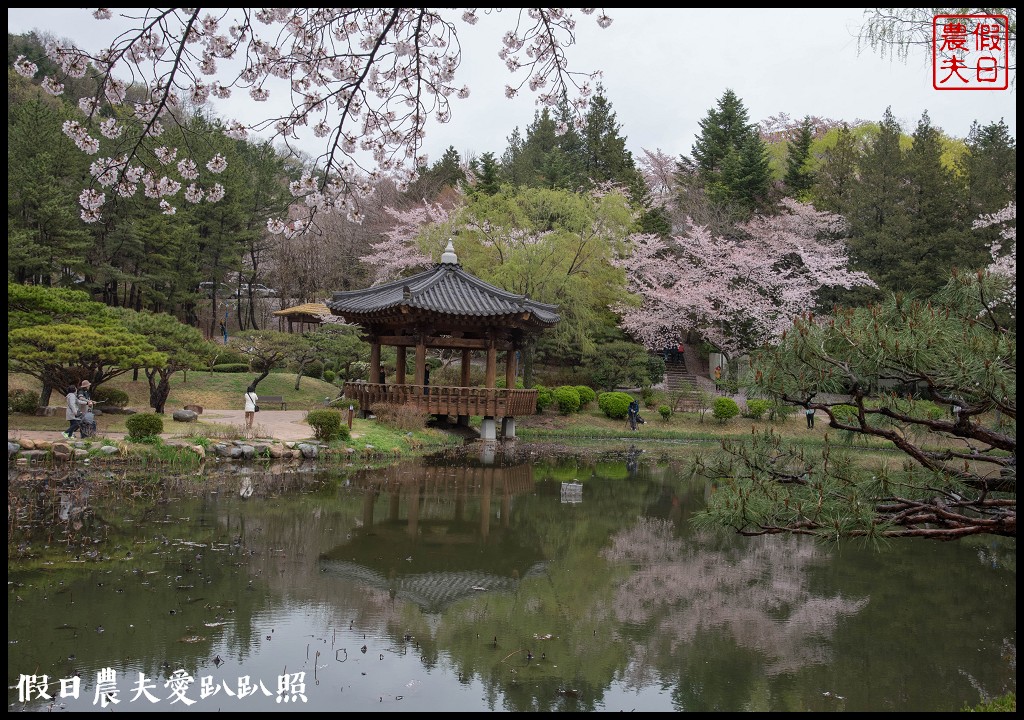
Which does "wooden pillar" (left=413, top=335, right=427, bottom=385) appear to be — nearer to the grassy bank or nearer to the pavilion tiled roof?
the pavilion tiled roof

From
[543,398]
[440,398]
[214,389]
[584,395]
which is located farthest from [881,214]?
[214,389]

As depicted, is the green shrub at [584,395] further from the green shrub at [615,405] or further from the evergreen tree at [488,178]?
the evergreen tree at [488,178]

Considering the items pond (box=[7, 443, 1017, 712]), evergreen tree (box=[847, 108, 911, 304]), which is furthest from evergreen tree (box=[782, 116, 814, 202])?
pond (box=[7, 443, 1017, 712])

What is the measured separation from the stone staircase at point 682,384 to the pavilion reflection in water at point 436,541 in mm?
12116

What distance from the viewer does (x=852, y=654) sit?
554cm

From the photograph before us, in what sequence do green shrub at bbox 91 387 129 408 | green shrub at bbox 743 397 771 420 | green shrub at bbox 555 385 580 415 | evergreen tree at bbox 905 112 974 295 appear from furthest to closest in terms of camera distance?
evergreen tree at bbox 905 112 974 295, green shrub at bbox 555 385 580 415, green shrub at bbox 743 397 771 420, green shrub at bbox 91 387 129 408

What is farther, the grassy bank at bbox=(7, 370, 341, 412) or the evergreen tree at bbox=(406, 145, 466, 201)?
the evergreen tree at bbox=(406, 145, 466, 201)

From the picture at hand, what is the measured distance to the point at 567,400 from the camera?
22.4 meters

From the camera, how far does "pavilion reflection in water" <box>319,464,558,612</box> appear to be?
7.05m

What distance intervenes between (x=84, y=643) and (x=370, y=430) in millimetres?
11775

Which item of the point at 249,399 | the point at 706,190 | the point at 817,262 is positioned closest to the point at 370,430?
the point at 249,399

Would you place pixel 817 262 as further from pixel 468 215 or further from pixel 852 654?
pixel 852 654

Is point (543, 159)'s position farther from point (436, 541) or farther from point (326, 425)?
point (436, 541)

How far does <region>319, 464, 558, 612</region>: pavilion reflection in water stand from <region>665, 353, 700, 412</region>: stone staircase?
12116mm
